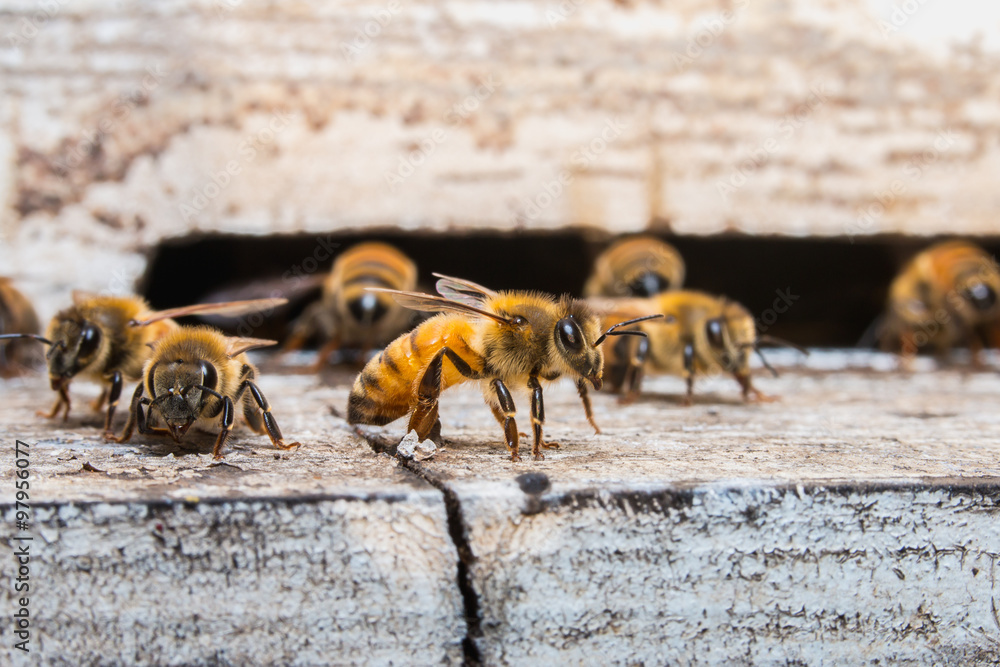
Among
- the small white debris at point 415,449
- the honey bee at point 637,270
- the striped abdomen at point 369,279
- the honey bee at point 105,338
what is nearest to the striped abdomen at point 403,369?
the small white debris at point 415,449

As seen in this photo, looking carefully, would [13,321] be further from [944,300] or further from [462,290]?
[944,300]

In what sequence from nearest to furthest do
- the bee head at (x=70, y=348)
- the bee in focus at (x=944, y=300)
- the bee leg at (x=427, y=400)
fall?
the bee leg at (x=427, y=400) < the bee head at (x=70, y=348) < the bee in focus at (x=944, y=300)

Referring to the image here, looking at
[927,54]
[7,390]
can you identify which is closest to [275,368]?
[7,390]

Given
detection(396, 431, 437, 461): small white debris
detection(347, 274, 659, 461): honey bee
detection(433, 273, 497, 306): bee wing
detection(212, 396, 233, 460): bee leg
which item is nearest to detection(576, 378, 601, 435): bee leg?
detection(347, 274, 659, 461): honey bee

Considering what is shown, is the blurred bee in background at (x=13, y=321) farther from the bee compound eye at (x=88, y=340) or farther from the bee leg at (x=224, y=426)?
the bee leg at (x=224, y=426)

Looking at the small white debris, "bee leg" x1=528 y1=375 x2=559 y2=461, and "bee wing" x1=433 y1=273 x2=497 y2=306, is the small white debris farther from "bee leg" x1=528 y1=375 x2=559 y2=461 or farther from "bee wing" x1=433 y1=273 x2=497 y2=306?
"bee wing" x1=433 y1=273 x2=497 y2=306

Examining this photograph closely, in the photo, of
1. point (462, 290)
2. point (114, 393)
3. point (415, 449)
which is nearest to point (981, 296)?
point (462, 290)
